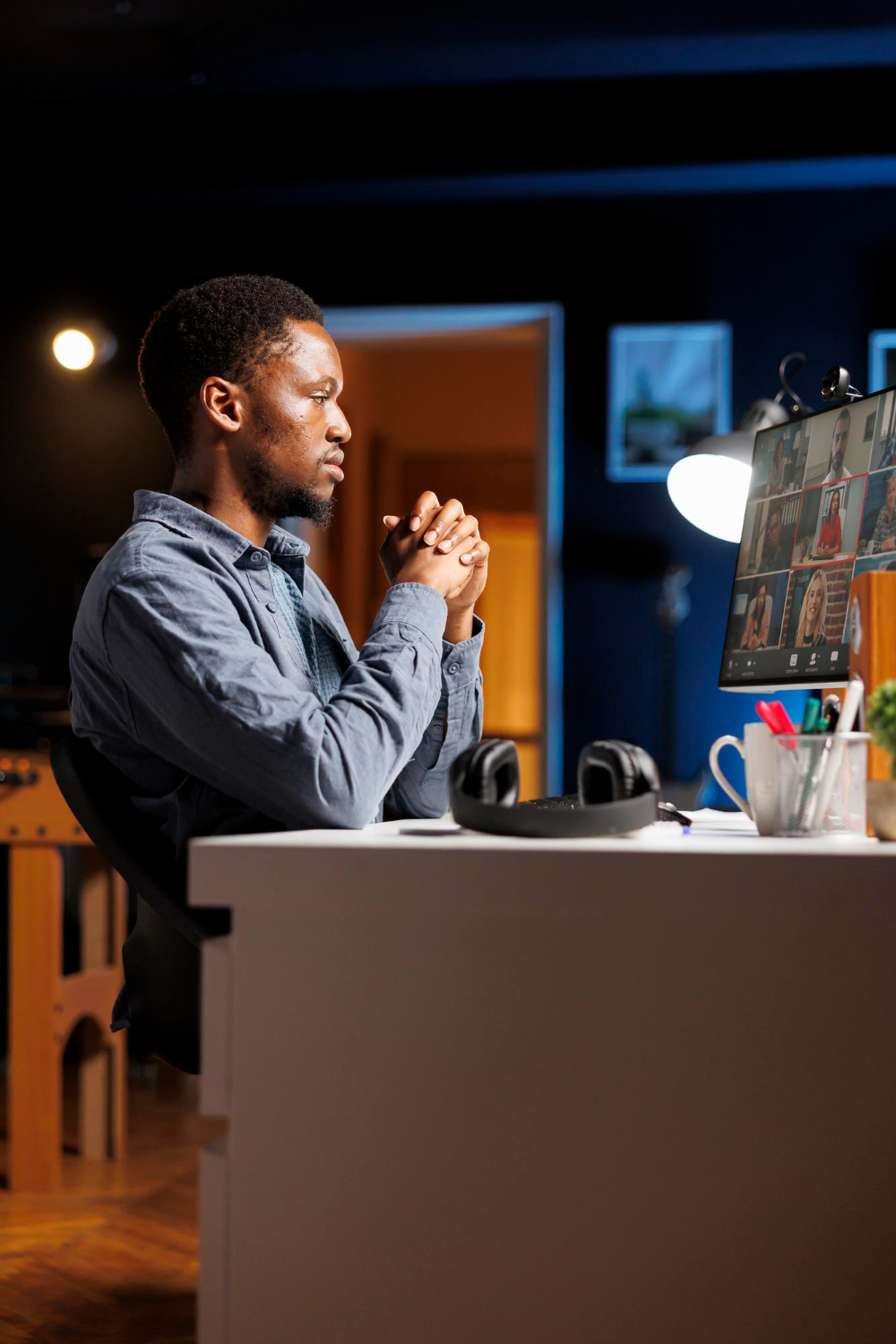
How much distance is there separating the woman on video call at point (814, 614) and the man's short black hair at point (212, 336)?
0.63 m

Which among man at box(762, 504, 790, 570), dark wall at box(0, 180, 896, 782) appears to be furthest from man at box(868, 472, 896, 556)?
dark wall at box(0, 180, 896, 782)

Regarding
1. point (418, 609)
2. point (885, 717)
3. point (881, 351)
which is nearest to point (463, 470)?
point (881, 351)

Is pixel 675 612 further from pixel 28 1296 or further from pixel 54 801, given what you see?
pixel 28 1296

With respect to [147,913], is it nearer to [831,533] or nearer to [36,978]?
[831,533]

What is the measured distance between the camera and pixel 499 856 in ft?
2.75

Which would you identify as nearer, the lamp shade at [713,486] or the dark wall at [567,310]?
the lamp shade at [713,486]

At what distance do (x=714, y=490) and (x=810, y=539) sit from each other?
0.61 metres

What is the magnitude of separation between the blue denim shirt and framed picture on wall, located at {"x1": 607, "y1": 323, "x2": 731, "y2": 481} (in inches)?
110

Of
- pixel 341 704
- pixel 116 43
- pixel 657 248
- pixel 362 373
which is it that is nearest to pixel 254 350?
pixel 341 704

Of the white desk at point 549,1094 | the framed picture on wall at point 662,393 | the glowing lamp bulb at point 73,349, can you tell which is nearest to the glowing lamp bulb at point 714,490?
the white desk at point 549,1094

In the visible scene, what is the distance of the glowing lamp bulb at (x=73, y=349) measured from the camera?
4227 mm

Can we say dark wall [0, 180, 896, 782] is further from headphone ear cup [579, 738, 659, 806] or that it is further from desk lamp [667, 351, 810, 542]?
headphone ear cup [579, 738, 659, 806]

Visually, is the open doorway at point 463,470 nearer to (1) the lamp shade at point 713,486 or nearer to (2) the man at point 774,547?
(1) the lamp shade at point 713,486

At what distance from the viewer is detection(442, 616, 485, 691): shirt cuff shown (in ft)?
4.90
